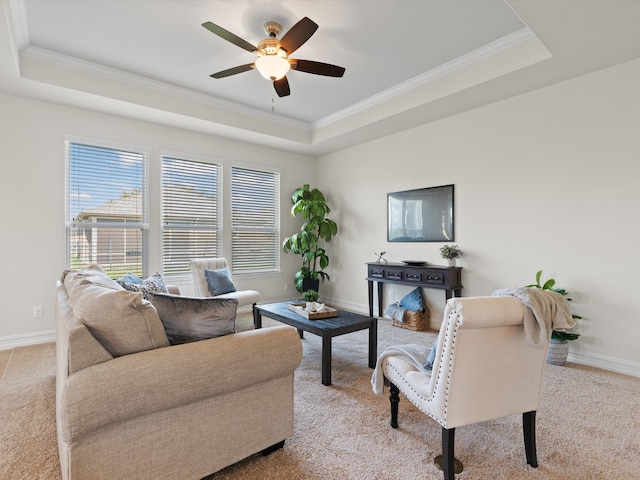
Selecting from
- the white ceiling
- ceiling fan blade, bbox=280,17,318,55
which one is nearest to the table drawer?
the white ceiling

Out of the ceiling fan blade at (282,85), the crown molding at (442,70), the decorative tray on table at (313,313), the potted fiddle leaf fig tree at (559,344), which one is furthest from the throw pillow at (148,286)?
the potted fiddle leaf fig tree at (559,344)

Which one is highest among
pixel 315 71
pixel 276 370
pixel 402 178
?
pixel 315 71

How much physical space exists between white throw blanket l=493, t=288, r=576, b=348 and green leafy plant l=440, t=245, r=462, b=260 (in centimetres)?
258

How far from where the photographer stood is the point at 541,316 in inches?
58.9

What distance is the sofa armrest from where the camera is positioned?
1.24m

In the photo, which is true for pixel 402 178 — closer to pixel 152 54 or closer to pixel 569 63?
pixel 569 63

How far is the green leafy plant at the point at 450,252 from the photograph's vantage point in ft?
13.6

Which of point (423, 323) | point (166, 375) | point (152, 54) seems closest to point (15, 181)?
point (152, 54)

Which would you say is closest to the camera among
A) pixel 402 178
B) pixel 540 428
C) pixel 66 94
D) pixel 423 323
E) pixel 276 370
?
pixel 276 370

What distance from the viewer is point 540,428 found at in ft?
6.93

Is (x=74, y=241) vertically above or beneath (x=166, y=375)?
above

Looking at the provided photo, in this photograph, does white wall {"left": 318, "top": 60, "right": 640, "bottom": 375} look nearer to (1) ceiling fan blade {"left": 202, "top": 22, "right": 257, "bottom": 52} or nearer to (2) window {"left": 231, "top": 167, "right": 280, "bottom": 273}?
(2) window {"left": 231, "top": 167, "right": 280, "bottom": 273}

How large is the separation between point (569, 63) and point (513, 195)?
1313mm

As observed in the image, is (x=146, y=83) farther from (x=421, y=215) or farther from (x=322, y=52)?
(x=421, y=215)
